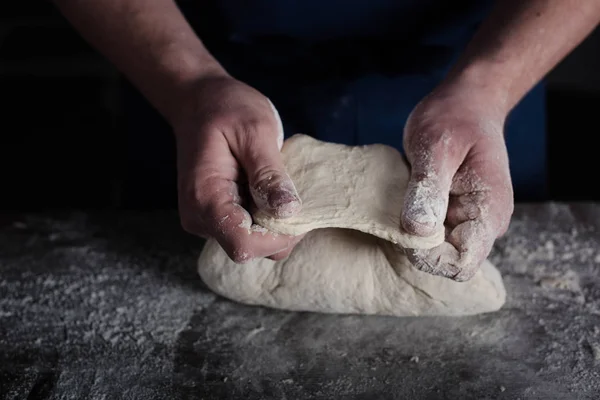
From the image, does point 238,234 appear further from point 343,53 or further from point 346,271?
point 343,53

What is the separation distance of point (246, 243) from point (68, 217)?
858mm

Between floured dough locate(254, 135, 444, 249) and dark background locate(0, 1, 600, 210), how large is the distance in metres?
1.84

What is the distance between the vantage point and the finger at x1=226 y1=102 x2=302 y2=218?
1.23 metres

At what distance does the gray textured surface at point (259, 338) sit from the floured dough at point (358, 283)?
4 cm

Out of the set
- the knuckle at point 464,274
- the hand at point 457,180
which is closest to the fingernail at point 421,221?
the hand at point 457,180

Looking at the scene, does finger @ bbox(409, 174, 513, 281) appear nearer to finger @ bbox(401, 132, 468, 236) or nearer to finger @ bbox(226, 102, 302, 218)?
finger @ bbox(401, 132, 468, 236)

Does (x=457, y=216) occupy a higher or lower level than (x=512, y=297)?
higher

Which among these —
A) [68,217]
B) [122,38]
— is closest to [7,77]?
[68,217]

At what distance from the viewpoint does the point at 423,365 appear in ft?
4.40

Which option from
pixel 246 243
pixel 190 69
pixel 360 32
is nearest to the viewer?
pixel 246 243

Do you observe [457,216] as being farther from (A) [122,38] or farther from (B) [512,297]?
(A) [122,38]

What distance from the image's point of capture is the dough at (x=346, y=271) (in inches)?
55.1

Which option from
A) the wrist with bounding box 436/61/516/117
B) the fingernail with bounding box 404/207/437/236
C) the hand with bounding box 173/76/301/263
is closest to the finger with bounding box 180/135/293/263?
the hand with bounding box 173/76/301/263

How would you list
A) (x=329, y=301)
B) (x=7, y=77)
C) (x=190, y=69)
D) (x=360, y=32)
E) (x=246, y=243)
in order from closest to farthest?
(x=246, y=243)
(x=329, y=301)
(x=190, y=69)
(x=360, y=32)
(x=7, y=77)
